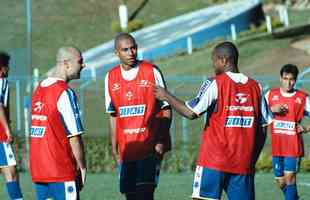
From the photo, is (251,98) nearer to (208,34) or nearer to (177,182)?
(177,182)

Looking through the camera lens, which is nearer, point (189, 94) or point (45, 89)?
point (45, 89)

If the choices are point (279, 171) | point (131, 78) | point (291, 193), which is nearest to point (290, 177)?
point (291, 193)

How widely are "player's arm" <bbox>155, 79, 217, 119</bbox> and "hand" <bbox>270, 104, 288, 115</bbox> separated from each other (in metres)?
4.34

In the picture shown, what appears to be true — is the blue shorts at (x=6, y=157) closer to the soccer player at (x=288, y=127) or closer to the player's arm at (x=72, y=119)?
the soccer player at (x=288, y=127)

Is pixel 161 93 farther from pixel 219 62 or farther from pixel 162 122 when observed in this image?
pixel 162 122

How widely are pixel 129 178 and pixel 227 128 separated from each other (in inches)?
74.7

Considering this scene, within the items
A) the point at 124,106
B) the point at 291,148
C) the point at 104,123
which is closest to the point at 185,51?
the point at 104,123

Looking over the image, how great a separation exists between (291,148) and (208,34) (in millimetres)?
34930

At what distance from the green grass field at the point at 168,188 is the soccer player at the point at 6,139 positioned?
2.82 m

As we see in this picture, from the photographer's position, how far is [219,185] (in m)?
10.6

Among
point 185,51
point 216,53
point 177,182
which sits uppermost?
point 185,51

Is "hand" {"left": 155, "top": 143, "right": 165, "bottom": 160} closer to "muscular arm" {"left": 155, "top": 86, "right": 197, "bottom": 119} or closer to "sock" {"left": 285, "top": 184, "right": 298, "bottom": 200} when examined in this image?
"muscular arm" {"left": 155, "top": 86, "right": 197, "bottom": 119}

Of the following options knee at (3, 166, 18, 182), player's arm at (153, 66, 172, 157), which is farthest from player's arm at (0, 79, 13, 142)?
player's arm at (153, 66, 172, 157)

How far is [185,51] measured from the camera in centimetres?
4809
